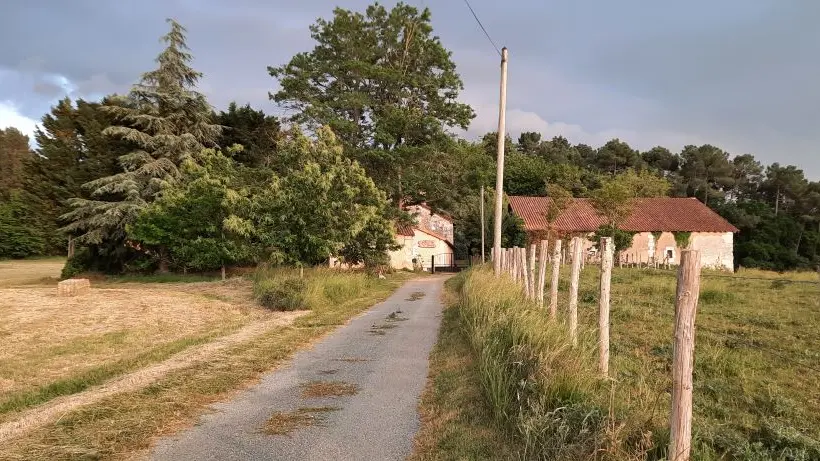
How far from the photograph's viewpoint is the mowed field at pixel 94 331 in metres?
8.11

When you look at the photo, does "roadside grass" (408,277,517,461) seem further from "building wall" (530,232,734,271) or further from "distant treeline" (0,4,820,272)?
"building wall" (530,232,734,271)

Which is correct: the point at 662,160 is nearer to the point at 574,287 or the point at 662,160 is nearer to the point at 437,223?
the point at 437,223

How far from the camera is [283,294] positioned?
53.0 ft

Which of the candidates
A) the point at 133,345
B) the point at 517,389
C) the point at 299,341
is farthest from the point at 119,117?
the point at 517,389

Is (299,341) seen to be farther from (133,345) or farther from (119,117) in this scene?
(119,117)

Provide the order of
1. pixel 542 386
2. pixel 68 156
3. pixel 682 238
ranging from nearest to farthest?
pixel 542 386, pixel 68 156, pixel 682 238

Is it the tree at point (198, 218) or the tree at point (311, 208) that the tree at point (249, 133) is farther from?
the tree at point (311, 208)

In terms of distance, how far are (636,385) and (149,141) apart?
32.6 metres

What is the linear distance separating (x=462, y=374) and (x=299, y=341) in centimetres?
429

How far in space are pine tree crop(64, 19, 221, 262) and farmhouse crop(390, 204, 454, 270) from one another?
16471 millimetres

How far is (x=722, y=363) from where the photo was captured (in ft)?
26.0

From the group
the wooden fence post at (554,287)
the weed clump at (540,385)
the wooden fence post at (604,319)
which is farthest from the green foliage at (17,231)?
the wooden fence post at (604,319)

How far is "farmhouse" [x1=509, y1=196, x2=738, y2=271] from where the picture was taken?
47.8 metres

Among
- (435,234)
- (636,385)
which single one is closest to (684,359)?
(636,385)
